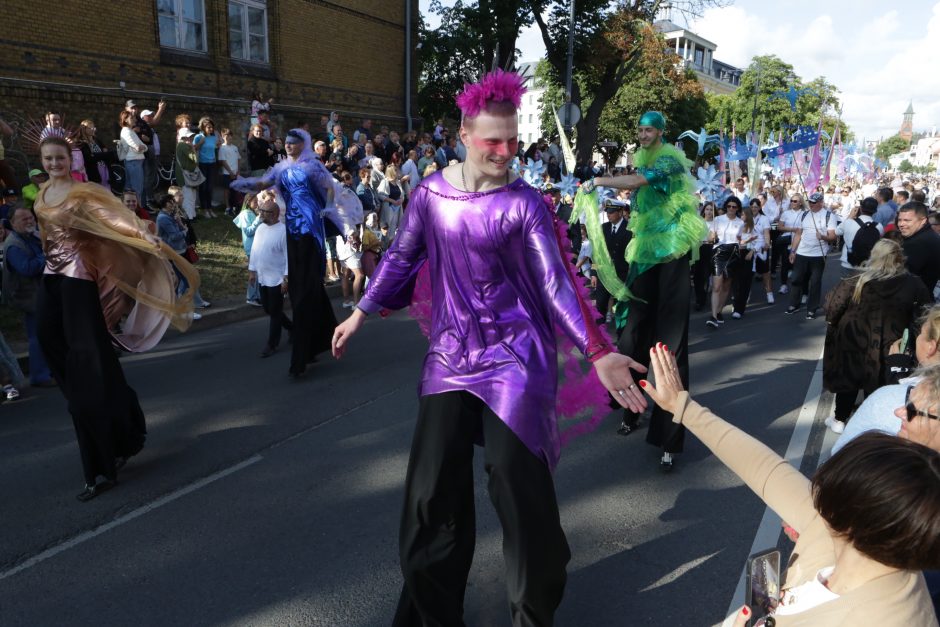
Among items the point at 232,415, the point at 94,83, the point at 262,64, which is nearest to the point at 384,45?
the point at 262,64

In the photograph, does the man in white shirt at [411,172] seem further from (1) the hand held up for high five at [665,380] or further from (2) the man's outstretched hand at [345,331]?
(1) the hand held up for high five at [665,380]

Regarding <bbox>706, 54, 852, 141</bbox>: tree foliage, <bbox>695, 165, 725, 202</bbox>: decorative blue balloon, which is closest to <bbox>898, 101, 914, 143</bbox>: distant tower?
<bbox>706, 54, 852, 141</bbox>: tree foliage

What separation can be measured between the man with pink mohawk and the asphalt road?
640 mm

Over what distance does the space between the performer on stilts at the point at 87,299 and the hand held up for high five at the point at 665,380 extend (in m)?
3.32

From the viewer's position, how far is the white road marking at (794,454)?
332 cm

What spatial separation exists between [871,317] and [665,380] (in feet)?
12.3

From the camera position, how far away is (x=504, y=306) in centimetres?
266

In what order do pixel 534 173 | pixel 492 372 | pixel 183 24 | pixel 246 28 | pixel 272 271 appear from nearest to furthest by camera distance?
pixel 492 372 < pixel 272 271 < pixel 534 173 < pixel 183 24 < pixel 246 28

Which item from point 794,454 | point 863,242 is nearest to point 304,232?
point 794,454

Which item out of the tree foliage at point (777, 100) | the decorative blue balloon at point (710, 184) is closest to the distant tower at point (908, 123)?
the tree foliage at point (777, 100)

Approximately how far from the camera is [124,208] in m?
4.27

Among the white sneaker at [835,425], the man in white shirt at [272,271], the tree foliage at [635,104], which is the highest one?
the tree foliage at [635,104]

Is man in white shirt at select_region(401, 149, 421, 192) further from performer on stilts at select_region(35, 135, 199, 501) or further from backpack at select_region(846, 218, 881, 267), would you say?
performer on stilts at select_region(35, 135, 199, 501)

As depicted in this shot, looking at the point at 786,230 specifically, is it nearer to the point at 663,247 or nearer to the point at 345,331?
A: the point at 663,247
